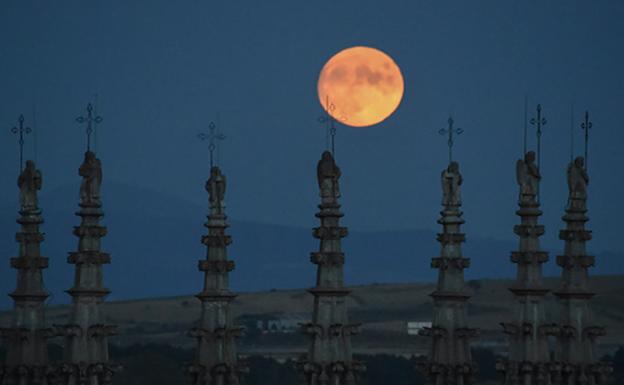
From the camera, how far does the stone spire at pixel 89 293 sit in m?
79.3

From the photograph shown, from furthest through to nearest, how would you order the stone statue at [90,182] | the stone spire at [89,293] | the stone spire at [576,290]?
the stone statue at [90,182]
the stone spire at [89,293]
the stone spire at [576,290]

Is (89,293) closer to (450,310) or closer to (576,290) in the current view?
(450,310)

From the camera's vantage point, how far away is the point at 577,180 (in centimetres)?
7981

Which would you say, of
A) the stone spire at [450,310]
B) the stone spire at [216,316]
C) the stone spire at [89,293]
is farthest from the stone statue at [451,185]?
the stone spire at [89,293]

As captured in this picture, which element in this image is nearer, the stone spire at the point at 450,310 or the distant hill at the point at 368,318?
the stone spire at the point at 450,310

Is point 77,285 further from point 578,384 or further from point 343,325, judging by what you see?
point 578,384

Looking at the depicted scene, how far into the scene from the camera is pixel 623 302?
178 metres

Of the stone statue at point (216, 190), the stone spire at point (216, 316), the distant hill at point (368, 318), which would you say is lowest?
the stone spire at point (216, 316)

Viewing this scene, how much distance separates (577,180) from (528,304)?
424 cm

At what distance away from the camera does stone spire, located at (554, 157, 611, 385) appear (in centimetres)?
7919

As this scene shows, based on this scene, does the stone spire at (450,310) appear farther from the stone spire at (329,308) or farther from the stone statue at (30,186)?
the stone statue at (30,186)

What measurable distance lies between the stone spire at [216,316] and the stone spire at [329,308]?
233cm

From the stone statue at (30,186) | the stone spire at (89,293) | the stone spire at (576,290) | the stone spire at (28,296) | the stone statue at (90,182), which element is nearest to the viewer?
the stone spire at (576,290)

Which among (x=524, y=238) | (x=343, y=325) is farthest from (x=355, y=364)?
(x=524, y=238)
